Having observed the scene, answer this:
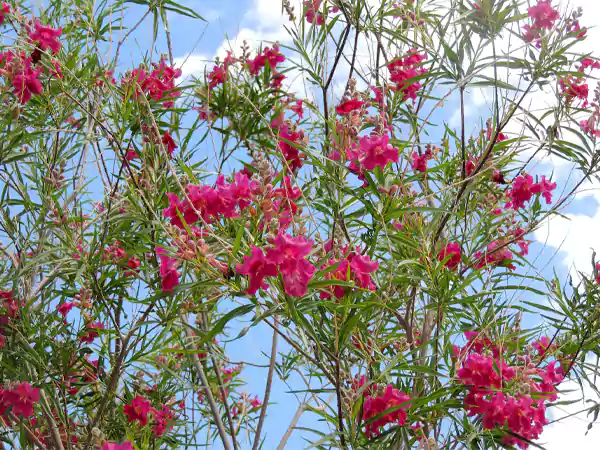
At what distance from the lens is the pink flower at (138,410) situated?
2111 mm

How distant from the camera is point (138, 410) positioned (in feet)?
6.93

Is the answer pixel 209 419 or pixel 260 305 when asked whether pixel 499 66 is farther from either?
pixel 209 419

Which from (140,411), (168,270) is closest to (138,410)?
(140,411)

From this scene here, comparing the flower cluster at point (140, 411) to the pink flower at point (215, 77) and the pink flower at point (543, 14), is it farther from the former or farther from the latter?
the pink flower at point (543, 14)

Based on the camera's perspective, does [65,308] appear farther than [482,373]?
Yes

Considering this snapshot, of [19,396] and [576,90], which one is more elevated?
[576,90]

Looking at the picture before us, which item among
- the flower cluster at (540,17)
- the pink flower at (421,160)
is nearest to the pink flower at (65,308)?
the pink flower at (421,160)

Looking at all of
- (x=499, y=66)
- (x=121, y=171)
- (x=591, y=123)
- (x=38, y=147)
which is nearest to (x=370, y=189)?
(x=499, y=66)

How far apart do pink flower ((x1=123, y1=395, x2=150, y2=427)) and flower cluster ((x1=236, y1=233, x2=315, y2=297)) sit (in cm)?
111

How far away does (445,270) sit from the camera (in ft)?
5.65

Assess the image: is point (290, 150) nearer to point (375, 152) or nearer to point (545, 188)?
point (375, 152)

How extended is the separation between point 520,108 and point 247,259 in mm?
1326

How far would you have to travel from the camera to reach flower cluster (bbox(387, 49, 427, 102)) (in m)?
2.15

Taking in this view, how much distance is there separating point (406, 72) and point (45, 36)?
49.5 inches
